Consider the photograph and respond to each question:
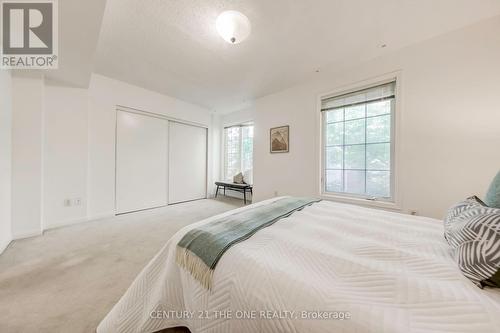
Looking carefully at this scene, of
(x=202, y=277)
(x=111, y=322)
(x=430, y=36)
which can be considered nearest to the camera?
(x=202, y=277)

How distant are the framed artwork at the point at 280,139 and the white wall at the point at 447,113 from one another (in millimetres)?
1317

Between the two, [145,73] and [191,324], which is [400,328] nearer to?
[191,324]

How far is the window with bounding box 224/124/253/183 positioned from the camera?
480 cm

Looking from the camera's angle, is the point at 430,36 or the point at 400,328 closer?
the point at 400,328

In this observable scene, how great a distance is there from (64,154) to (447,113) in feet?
17.1

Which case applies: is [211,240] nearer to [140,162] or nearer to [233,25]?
[233,25]

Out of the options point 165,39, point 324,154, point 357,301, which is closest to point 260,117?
point 324,154

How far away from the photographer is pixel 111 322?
1.03m

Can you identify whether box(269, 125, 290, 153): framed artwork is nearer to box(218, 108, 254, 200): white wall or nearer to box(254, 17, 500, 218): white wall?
box(218, 108, 254, 200): white wall

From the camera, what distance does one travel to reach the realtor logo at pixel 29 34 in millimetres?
1490

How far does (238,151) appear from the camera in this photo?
5.04 metres

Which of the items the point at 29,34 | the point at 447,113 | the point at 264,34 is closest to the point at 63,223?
the point at 29,34

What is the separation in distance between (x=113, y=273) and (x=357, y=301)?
2025mm

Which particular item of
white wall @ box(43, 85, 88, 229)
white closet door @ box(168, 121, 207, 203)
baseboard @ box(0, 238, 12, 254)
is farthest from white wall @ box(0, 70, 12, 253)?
white closet door @ box(168, 121, 207, 203)
